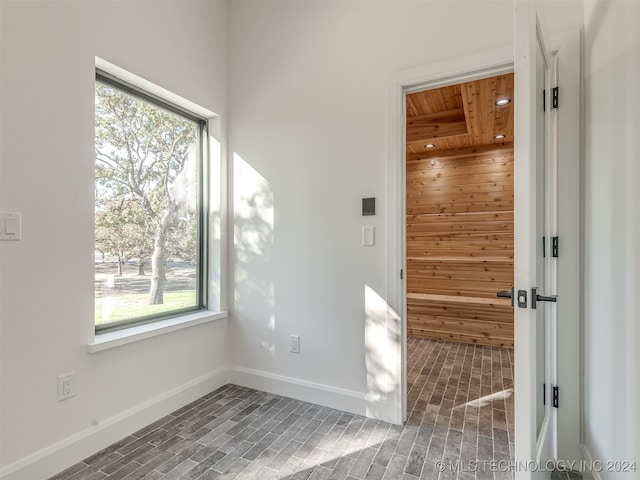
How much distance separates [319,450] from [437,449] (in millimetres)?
683

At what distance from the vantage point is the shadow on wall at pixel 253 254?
8.80ft

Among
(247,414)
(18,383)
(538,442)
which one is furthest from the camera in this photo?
(247,414)

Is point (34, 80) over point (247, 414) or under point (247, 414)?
over

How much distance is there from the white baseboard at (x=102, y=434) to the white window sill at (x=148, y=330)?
43cm

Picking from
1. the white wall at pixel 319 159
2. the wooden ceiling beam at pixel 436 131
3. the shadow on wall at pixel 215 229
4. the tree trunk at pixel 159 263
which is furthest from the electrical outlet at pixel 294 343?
the wooden ceiling beam at pixel 436 131

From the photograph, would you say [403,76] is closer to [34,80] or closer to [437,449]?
[34,80]

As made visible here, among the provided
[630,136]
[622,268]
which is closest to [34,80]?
[630,136]

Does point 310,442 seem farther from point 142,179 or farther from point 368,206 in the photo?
point 142,179

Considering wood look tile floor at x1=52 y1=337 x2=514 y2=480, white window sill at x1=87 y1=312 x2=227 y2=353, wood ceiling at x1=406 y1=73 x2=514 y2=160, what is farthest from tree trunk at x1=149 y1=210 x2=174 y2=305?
wood ceiling at x1=406 y1=73 x2=514 y2=160

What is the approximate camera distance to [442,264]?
467 cm

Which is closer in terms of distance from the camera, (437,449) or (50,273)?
(50,273)

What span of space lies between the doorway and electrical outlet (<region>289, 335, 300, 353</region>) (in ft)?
2.99

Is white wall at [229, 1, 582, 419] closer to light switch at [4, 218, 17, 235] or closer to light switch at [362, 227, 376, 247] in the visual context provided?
light switch at [362, 227, 376, 247]

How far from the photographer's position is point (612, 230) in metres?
1.42
